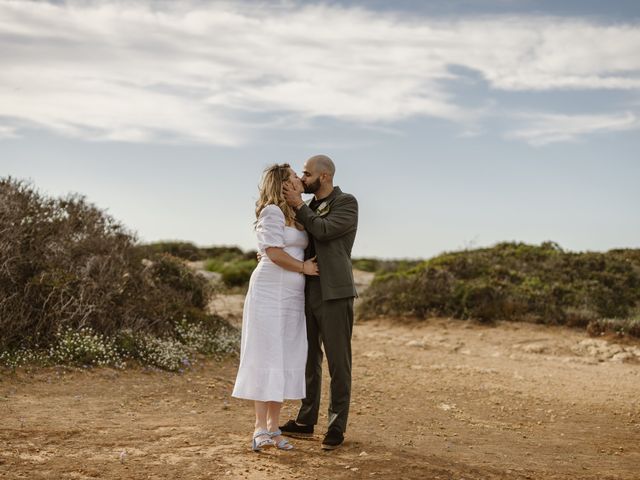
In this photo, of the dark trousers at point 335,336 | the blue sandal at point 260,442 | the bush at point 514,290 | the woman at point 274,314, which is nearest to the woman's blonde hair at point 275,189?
the woman at point 274,314

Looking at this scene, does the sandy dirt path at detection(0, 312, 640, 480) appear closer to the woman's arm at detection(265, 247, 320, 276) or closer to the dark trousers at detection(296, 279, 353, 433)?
the dark trousers at detection(296, 279, 353, 433)

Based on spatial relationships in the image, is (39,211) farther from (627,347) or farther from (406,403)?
(627,347)

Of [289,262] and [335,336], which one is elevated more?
[289,262]

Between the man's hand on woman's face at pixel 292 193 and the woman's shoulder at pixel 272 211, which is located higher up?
the man's hand on woman's face at pixel 292 193

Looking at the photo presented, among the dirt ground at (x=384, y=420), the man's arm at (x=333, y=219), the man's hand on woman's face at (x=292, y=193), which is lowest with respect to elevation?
the dirt ground at (x=384, y=420)

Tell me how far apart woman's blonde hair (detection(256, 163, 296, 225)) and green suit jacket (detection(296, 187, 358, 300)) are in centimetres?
11

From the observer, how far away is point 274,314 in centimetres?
634

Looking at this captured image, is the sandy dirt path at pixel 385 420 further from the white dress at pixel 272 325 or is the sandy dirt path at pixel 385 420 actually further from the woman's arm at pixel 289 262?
the woman's arm at pixel 289 262

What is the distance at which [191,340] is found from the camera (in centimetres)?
1138

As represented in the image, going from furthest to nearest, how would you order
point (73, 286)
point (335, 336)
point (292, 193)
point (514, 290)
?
point (514, 290), point (73, 286), point (335, 336), point (292, 193)

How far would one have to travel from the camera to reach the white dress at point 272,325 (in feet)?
20.6

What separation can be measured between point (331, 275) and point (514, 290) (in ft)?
32.2

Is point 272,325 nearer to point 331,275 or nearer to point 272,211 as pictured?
point 331,275

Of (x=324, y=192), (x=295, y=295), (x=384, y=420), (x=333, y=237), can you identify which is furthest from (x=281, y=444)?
(x=324, y=192)
